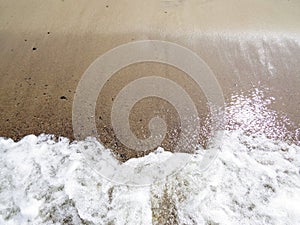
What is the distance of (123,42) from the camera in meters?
1.93

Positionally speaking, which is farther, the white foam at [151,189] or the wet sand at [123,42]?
the wet sand at [123,42]

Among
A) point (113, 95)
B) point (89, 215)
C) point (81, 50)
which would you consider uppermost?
point (81, 50)

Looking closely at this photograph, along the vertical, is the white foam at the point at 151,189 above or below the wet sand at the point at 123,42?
below

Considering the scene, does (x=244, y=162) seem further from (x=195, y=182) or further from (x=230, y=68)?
(x=230, y=68)

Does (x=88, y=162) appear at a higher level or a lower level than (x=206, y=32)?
lower

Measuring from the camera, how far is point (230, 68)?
1.79m

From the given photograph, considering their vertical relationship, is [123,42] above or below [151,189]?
above

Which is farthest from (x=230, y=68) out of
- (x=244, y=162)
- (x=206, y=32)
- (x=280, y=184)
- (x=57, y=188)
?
(x=57, y=188)

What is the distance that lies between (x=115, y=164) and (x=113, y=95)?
44 centimetres

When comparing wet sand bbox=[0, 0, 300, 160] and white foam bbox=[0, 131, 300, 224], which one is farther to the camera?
wet sand bbox=[0, 0, 300, 160]

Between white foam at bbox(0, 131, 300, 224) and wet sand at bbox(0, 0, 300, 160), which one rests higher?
wet sand at bbox(0, 0, 300, 160)

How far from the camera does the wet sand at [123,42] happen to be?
1.55m

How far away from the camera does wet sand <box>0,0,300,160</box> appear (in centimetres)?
155

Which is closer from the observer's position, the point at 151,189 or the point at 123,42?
the point at 151,189
